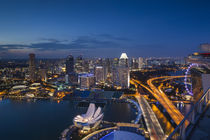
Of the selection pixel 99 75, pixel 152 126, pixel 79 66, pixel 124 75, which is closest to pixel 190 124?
pixel 152 126

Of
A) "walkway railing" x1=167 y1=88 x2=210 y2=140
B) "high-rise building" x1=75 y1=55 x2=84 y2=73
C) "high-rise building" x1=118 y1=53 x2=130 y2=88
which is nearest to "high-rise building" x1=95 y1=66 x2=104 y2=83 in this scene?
"high-rise building" x1=118 y1=53 x2=130 y2=88

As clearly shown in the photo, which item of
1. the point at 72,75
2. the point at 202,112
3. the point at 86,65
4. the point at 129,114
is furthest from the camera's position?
the point at 86,65

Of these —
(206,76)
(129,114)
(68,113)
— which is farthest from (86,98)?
(206,76)

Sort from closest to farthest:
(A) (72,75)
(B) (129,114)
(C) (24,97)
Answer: (B) (129,114) → (C) (24,97) → (A) (72,75)

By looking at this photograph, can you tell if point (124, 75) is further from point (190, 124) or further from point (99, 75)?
point (190, 124)

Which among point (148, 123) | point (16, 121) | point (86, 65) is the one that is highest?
point (86, 65)

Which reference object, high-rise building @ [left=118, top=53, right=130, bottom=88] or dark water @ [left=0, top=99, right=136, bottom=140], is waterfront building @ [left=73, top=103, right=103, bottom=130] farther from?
high-rise building @ [left=118, top=53, right=130, bottom=88]

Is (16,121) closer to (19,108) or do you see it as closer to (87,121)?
(19,108)

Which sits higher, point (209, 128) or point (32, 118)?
point (209, 128)

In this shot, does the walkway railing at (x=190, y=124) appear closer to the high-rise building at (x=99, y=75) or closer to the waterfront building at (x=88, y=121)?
the waterfront building at (x=88, y=121)
